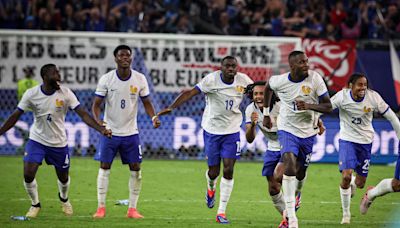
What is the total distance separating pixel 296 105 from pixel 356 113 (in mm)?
2007

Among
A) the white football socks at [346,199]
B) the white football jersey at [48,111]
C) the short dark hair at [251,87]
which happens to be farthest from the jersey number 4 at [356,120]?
the white football jersey at [48,111]

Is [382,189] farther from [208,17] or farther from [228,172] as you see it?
[208,17]

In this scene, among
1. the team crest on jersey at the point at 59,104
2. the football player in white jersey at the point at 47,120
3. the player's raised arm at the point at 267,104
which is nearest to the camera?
the player's raised arm at the point at 267,104

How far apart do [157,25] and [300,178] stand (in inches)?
496

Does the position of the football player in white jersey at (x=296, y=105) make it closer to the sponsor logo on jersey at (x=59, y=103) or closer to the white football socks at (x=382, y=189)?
the white football socks at (x=382, y=189)

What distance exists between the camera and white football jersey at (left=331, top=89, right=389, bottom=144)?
44.3 feet

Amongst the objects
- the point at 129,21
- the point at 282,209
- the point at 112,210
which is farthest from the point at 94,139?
the point at 282,209

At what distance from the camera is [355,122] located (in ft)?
44.7

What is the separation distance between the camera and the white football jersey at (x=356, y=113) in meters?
13.5

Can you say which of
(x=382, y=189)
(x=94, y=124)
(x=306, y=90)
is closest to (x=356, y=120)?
(x=382, y=189)

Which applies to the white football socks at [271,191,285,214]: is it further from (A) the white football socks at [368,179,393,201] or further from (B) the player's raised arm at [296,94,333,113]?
(B) the player's raised arm at [296,94,333,113]

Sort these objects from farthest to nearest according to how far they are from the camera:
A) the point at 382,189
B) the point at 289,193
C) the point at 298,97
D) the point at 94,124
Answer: the point at 382,189 → the point at 94,124 → the point at 298,97 → the point at 289,193

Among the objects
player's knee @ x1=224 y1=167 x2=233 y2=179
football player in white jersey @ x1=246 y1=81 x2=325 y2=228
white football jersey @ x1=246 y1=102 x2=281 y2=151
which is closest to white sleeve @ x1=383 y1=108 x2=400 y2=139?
football player in white jersey @ x1=246 y1=81 x2=325 y2=228

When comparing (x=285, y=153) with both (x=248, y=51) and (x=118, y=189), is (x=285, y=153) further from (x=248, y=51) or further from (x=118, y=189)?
(x=248, y=51)
